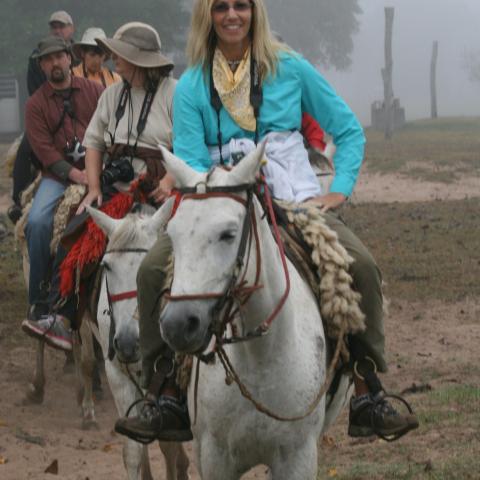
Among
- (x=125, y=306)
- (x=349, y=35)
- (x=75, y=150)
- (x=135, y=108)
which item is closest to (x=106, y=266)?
(x=125, y=306)

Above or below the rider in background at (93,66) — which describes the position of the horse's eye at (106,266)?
below

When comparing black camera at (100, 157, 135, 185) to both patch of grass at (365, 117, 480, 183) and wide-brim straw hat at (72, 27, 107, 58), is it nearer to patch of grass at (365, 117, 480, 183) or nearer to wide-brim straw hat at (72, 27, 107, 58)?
wide-brim straw hat at (72, 27, 107, 58)

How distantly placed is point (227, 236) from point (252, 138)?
1.27 meters

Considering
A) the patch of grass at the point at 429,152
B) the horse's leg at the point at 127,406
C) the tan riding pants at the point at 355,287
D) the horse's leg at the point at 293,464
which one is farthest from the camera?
the patch of grass at the point at 429,152

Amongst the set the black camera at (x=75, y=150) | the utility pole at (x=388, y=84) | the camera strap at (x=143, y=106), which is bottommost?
the utility pole at (x=388, y=84)

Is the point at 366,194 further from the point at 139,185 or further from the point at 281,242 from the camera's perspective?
the point at 281,242

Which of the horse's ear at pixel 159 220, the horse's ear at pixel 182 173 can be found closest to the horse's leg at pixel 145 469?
the horse's ear at pixel 159 220

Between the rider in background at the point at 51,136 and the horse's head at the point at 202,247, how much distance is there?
→ 494 cm

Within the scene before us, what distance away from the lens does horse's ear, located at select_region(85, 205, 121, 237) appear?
7.32 m

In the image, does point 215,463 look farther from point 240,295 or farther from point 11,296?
point 11,296

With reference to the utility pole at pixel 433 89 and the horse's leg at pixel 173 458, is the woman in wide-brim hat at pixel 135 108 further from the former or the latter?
the utility pole at pixel 433 89

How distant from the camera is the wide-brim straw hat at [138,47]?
7.99 meters

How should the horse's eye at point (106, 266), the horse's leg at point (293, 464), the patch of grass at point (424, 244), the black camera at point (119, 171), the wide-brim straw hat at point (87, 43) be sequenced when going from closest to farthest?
the horse's leg at point (293, 464) → the horse's eye at point (106, 266) → the black camera at point (119, 171) → the wide-brim straw hat at point (87, 43) → the patch of grass at point (424, 244)

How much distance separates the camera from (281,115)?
568 cm
